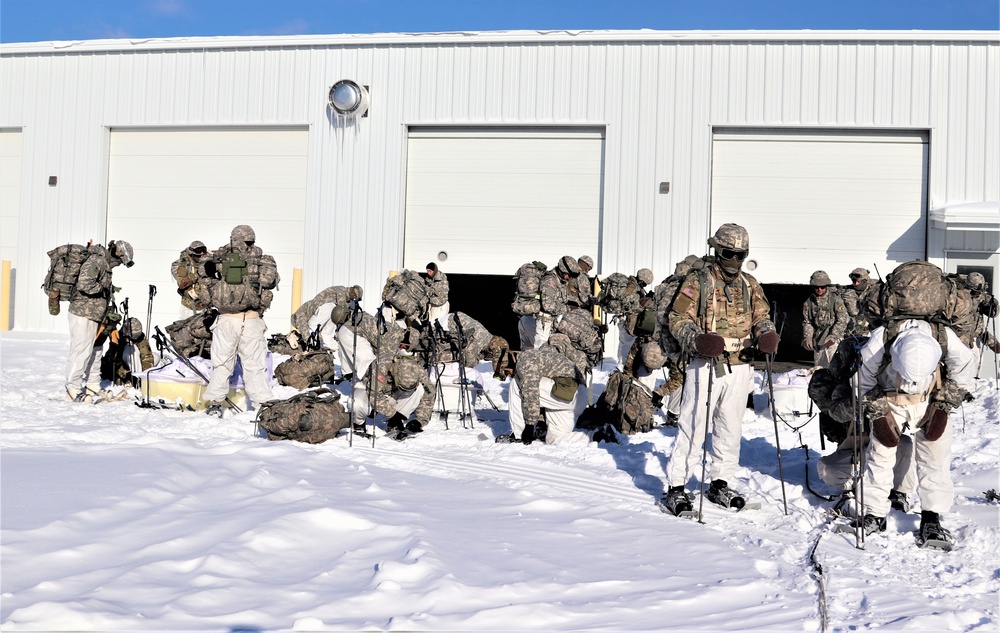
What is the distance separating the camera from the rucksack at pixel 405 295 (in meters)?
10.1

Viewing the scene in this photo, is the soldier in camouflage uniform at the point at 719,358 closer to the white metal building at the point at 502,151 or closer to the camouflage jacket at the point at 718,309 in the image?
the camouflage jacket at the point at 718,309

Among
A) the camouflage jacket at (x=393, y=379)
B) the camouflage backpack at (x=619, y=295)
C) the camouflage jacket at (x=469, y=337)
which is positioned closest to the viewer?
the camouflage jacket at (x=393, y=379)

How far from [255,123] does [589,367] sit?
1201 cm

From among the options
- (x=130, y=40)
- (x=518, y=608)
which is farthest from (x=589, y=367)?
(x=130, y=40)

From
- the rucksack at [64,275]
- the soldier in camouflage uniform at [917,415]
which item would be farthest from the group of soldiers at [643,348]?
the rucksack at [64,275]

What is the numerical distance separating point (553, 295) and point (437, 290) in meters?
1.56

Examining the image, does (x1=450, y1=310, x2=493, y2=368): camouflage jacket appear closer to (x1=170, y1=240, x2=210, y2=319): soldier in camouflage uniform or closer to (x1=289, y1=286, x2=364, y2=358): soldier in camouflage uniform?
(x1=289, y1=286, x2=364, y2=358): soldier in camouflage uniform

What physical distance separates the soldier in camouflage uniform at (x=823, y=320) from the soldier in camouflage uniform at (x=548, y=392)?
5265 millimetres

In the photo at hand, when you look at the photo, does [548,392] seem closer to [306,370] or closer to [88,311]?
[306,370]

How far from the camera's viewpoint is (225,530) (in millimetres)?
5309

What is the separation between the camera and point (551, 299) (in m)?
12.6

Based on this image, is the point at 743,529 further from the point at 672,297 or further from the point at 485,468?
the point at 485,468

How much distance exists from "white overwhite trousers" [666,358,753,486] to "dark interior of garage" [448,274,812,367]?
13945 mm

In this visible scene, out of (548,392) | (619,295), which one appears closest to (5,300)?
(619,295)
